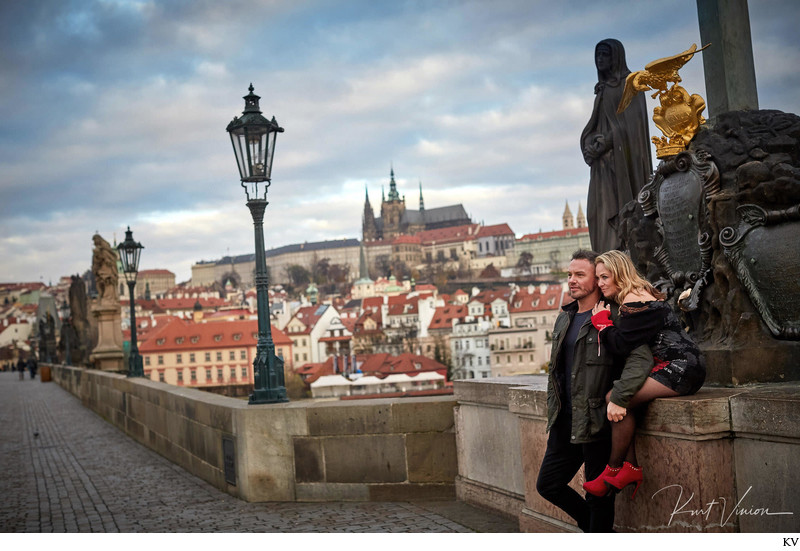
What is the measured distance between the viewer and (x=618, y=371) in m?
3.07

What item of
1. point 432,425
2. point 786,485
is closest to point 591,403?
point 786,485

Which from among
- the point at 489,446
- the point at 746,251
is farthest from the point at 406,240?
the point at 746,251

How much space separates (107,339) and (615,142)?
17.5 meters

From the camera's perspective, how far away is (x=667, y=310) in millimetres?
2990

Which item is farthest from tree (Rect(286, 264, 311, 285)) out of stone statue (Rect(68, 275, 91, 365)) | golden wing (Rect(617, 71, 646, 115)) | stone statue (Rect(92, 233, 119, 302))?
golden wing (Rect(617, 71, 646, 115))

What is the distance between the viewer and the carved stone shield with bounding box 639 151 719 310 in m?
4.16

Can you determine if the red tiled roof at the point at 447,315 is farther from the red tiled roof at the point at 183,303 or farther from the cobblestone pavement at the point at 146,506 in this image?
the cobblestone pavement at the point at 146,506

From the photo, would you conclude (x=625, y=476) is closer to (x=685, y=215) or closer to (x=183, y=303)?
(x=685, y=215)

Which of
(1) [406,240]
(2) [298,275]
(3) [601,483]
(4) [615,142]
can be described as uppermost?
(1) [406,240]

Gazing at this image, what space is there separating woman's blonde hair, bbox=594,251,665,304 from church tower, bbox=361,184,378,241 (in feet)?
516

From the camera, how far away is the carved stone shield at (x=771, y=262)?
12.3 feet

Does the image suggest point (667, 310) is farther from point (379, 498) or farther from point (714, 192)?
point (379, 498)
